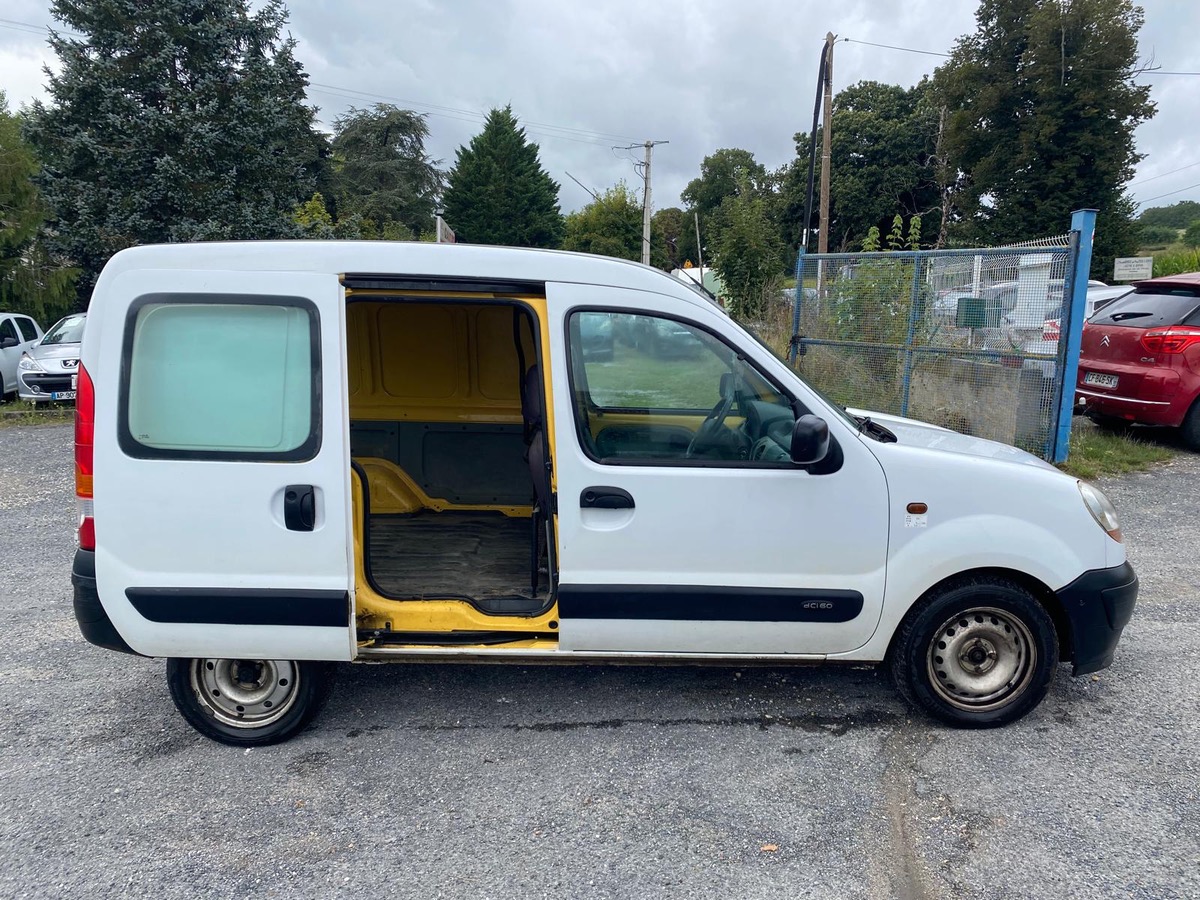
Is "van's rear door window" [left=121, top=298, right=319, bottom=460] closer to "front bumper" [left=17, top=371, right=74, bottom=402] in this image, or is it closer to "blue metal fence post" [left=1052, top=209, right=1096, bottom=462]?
"blue metal fence post" [left=1052, top=209, right=1096, bottom=462]

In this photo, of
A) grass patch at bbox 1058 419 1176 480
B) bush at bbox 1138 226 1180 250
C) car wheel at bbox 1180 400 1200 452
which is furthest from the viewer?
bush at bbox 1138 226 1180 250

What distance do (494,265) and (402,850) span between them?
2.13m

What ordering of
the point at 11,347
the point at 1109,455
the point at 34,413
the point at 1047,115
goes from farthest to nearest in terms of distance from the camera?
the point at 1047,115 < the point at 11,347 < the point at 34,413 < the point at 1109,455

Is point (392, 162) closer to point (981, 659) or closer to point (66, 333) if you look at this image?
point (66, 333)

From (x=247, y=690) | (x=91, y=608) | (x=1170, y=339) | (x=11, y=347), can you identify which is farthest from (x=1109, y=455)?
(x=11, y=347)

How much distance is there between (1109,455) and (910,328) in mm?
2351

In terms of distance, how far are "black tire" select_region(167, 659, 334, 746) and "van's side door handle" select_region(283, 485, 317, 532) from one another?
0.67m

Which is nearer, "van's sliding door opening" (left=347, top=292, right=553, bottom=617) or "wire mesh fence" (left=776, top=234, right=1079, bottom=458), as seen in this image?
"van's sliding door opening" (left=347, top=292, right=553, bottom=617)

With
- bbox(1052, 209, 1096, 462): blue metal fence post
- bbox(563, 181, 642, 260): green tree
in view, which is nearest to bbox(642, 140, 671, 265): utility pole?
bbox(563, 181, 642, 260): green tree

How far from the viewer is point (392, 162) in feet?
175

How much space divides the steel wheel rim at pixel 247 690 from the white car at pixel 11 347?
13.5 meters

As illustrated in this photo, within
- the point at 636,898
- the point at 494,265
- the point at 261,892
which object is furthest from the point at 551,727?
the point at 494,265

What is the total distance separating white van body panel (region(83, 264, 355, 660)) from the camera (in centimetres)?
321

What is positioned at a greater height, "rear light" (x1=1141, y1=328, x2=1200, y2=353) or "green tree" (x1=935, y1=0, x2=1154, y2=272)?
"green tree" (x1=935, y1=0, x2=1154, y2=272)
